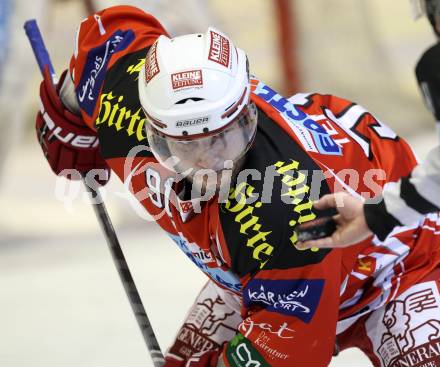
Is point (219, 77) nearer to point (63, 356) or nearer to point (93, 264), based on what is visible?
point (63, 356)

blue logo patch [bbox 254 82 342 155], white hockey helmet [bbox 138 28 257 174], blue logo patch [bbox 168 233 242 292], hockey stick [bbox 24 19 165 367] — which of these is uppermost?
white hockey helmet [bbox 138 28 257 174]

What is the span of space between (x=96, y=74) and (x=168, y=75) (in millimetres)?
535

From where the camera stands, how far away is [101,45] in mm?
2455

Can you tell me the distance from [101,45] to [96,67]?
56 millimetres

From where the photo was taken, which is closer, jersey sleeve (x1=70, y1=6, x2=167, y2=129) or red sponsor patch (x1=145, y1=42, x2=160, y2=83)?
Result: red sponsor patch (x1=145, y1=42, x2=160, y2=83)

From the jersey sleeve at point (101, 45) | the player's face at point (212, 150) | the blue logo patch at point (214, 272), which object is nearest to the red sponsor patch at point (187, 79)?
the player's face at point (212, 150)

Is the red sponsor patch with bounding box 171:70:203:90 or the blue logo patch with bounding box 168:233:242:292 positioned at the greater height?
the red sponsor patch with bounding box 171:70:203:90

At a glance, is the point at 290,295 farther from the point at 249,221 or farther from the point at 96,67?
the point at 96,67

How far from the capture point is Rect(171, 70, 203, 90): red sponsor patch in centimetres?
192

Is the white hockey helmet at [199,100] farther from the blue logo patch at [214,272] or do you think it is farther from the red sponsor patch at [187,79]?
the blue logo patch at [214,272]

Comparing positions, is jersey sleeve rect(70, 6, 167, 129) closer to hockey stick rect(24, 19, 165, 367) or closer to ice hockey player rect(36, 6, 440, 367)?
ice hockey player rect(36, 6, 440, 367)

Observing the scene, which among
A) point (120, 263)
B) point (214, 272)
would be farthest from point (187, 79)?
point (120, 263)

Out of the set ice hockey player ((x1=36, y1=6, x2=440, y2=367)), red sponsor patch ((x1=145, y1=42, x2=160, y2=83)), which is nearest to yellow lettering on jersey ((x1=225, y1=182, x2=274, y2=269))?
ice hockey player ((x1=36, y1=6, x2=440, y2=367))

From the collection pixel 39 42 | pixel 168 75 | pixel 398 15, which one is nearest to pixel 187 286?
pixel 39 42
